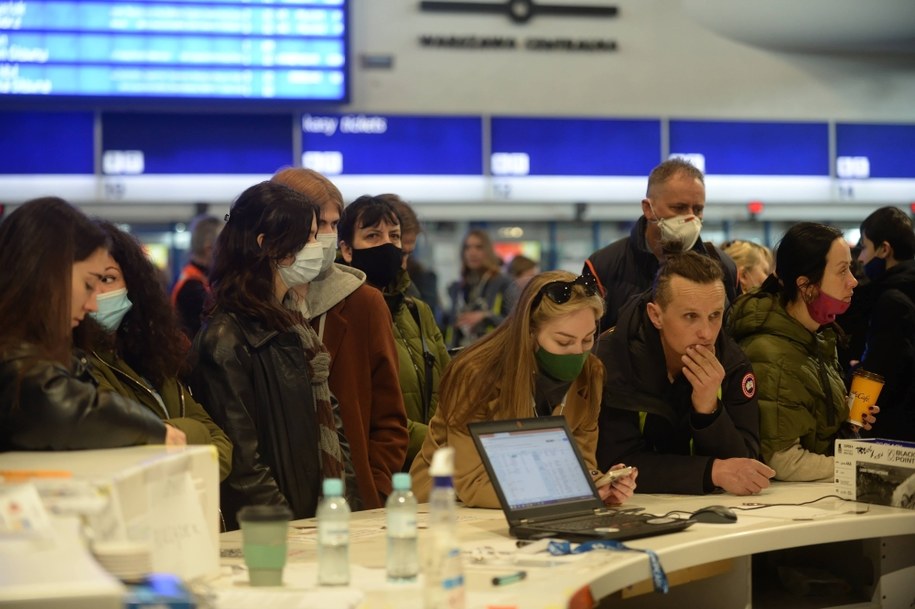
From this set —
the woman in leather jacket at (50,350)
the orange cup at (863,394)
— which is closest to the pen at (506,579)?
the woman in leather jacket at (50,350)

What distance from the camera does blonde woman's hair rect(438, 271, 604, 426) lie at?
334cm

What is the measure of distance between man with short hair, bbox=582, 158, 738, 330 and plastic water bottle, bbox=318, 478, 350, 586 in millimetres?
2199

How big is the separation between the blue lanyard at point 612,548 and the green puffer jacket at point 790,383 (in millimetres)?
1220

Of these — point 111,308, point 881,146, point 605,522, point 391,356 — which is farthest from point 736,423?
point 881,146

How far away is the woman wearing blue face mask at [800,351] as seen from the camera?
380cm

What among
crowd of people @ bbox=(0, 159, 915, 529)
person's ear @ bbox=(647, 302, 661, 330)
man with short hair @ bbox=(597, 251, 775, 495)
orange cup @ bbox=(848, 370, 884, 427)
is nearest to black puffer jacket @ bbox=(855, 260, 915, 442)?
crowd of people @ bbox=(0, 159, 915, 529)

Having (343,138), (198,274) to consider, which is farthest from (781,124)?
(198,274)

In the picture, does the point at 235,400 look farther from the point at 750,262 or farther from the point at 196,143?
the point at 196,143

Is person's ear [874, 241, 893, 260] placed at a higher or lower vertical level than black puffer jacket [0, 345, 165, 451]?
higher

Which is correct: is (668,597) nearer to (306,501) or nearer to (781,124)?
(306,501)

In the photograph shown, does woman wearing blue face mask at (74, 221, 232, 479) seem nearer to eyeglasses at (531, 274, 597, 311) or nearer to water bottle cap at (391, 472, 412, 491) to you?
water bottle cap at (391, 472, 412, 491)

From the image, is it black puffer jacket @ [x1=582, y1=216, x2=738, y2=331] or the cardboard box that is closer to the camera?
the cardboard box

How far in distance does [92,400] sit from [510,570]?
912 mm

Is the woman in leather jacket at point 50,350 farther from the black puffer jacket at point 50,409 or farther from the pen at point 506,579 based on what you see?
the pen at point 506,579
